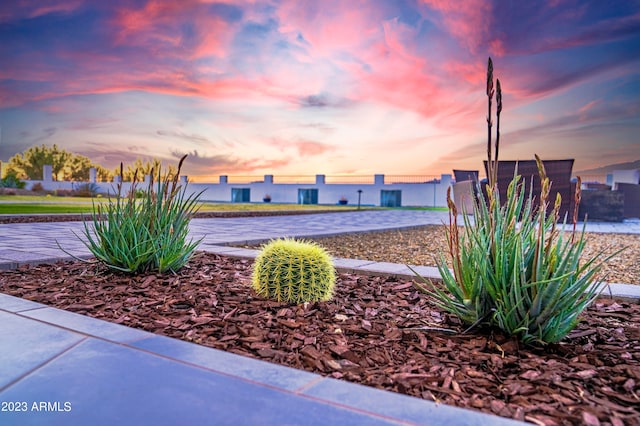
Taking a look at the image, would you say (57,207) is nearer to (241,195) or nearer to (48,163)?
(241,195)

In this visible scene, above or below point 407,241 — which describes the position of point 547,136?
above

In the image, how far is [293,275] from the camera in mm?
3262

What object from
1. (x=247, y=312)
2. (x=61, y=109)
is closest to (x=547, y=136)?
(x=247, y=312)

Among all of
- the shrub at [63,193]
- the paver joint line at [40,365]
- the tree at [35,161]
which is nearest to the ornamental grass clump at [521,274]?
the paver joint line at [40,365]

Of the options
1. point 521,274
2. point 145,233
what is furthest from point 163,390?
point 145,233

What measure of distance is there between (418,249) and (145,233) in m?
4.21

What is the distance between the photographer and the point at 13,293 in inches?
135

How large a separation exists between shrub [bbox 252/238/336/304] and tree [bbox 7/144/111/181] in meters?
57.8

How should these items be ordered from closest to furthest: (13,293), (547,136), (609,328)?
(609,328), (13,293), (547,136)

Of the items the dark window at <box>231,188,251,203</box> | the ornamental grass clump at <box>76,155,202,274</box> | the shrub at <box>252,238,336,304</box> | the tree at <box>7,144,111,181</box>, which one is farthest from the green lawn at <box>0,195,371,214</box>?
the tree at <box>7,144,111,181</box>

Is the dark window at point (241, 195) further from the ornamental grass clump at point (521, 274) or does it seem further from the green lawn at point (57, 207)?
the ornamental grass clump at point (521, 274)

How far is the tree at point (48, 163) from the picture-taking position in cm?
5569

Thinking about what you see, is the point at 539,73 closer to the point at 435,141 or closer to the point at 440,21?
the point at 440,21

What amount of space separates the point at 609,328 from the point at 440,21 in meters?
11.1
